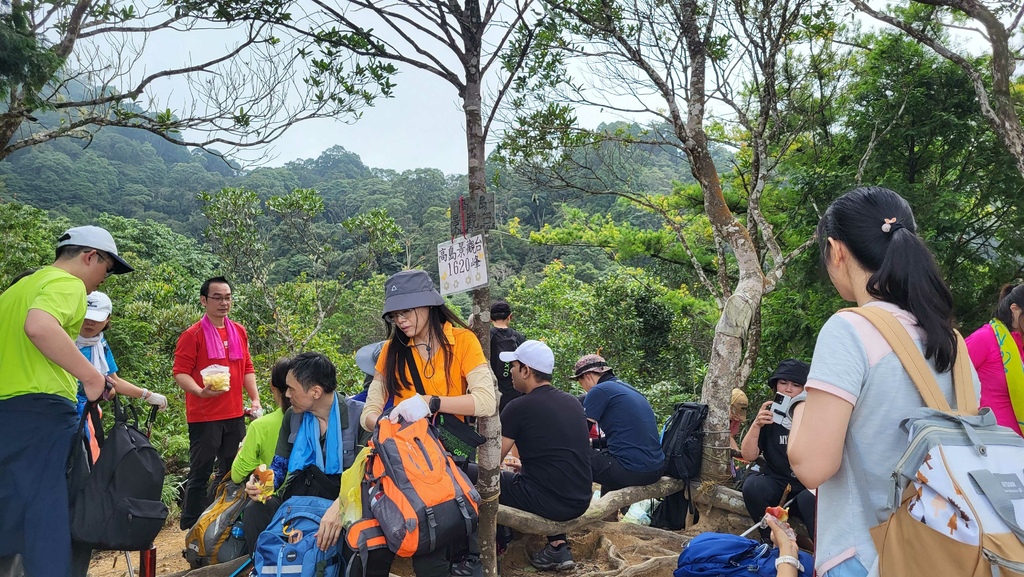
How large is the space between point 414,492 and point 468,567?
794 mm

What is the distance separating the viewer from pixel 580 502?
13.0ft

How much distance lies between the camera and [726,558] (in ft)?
9.77

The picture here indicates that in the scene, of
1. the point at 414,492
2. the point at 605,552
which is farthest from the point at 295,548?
the point at 605,552

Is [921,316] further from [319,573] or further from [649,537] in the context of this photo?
[649,537]

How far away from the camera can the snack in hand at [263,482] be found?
10.6ft

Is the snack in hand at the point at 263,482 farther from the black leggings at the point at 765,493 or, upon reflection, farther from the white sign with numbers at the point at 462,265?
the black leggings at the point at 765,493

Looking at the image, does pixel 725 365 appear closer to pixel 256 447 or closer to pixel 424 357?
pixel 424 357

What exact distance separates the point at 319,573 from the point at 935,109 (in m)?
7.88

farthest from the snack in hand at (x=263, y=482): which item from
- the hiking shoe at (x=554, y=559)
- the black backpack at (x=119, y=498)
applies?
the hiking shoe at (x=554, y=559)

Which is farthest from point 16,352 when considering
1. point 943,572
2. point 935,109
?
point 935,109

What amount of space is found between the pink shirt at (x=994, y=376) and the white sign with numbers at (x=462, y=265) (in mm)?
2562

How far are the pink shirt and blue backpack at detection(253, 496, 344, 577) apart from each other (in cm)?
327

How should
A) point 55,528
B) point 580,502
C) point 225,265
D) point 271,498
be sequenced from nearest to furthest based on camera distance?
point 55,528
point 271,498
point 580,502
point 225,265

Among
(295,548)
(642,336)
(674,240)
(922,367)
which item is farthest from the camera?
(674,240)
